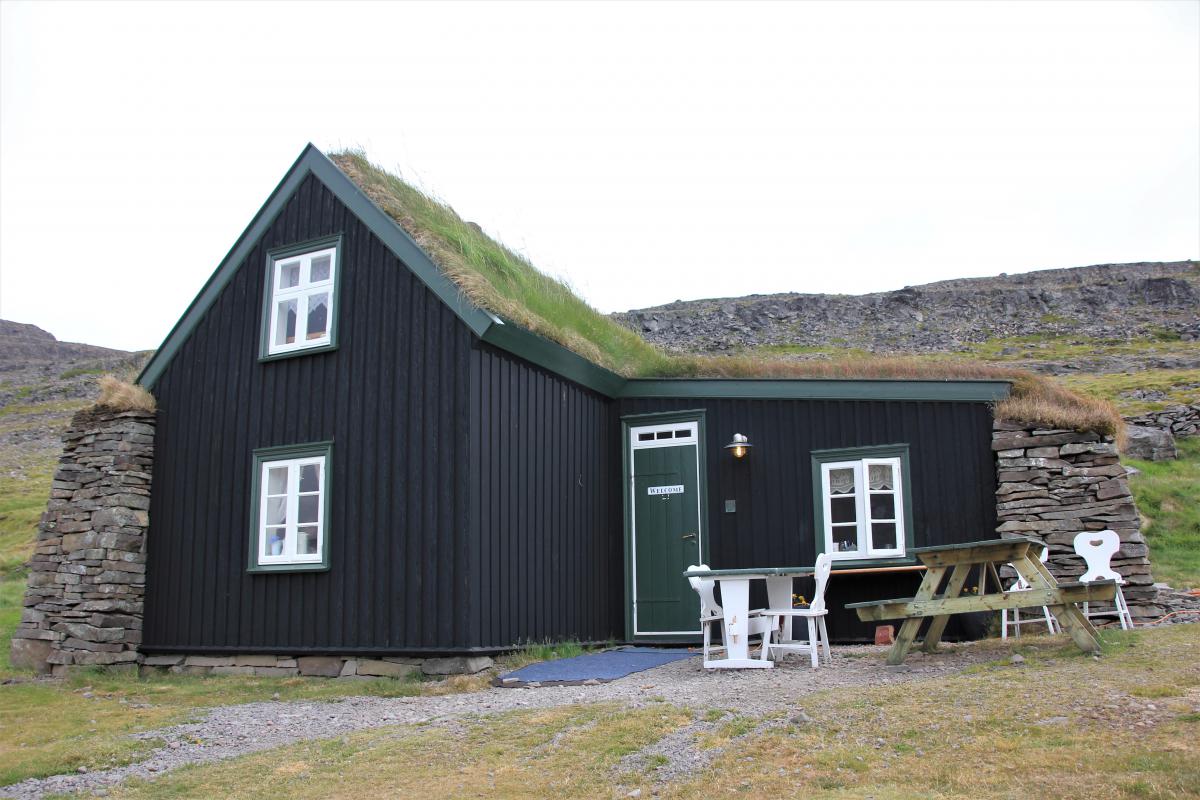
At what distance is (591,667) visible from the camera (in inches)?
397

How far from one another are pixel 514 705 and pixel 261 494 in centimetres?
507

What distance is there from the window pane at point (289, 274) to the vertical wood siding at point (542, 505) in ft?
10.1

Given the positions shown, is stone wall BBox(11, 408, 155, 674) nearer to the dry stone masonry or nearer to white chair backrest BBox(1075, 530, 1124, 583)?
the dry stone masonry

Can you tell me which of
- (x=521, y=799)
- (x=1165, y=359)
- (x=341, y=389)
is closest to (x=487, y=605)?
(x=341, y=389)

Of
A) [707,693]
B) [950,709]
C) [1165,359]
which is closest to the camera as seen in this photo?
[950,709]

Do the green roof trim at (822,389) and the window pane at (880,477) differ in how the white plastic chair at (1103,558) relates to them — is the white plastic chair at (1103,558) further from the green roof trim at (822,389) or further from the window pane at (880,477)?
the window pane at (880,477)

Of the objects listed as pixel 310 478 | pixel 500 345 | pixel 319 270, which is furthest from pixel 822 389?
pixel 319 270

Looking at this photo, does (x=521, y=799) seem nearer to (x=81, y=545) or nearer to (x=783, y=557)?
(x=783, y=557)

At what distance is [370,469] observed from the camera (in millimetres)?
11047

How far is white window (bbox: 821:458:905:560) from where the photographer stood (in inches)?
458

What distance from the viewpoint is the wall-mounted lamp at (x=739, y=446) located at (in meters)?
12.2

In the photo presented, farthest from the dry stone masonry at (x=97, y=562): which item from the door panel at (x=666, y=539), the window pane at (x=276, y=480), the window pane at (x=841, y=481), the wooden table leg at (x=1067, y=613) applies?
the wooden table leg at (x=1067, y=613)

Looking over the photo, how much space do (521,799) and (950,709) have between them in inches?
110

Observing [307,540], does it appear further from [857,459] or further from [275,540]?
[857,459]
